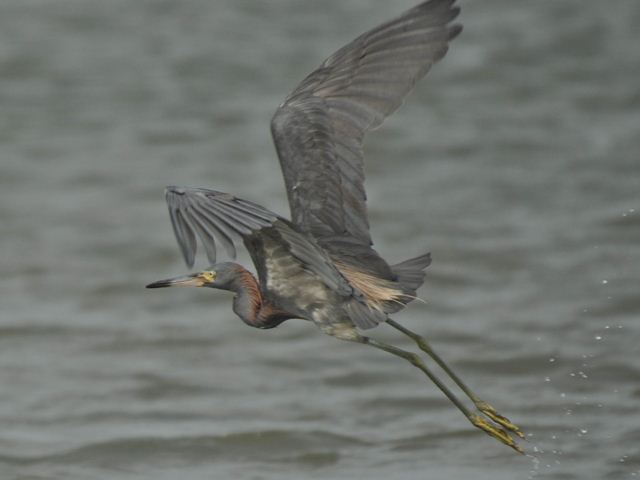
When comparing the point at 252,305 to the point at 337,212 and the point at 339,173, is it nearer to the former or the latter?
the point at 337,212

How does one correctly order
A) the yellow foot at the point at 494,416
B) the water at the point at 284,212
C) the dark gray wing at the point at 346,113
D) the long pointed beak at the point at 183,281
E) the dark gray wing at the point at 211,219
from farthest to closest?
the water at the point at 284,212
the yellow foot at the point at 494,416
the dark gray wing at the point at 346,113
the long pointed beak at the point at 183,281
the dark gray wing at the point at 211,219

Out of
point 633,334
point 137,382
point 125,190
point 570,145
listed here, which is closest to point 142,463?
point 137,382

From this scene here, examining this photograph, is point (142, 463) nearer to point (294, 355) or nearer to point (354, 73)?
point (294, 355)

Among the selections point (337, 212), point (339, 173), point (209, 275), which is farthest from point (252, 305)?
point (339, 173)

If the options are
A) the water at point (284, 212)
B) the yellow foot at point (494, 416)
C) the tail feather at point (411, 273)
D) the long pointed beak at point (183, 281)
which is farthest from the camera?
the water at point (284, 212)

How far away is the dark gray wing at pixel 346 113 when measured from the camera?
290 inches

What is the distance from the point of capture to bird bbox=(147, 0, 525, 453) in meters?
7.02

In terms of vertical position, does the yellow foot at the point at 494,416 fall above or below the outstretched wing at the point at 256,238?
below

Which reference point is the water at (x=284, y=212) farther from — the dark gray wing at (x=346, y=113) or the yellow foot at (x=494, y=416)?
the dark gray wing at (x=346, y=113)

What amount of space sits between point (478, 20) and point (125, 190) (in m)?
5.84

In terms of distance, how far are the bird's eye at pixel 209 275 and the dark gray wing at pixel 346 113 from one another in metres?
0.50

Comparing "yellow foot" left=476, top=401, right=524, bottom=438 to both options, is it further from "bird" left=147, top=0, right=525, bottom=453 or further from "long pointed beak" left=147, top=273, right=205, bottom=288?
"long pointed beak" left=147, top=273, right=205, bottom=288

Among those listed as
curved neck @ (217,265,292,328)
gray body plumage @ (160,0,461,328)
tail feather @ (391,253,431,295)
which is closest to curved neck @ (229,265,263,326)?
curved neck @ (217,265,292,328)

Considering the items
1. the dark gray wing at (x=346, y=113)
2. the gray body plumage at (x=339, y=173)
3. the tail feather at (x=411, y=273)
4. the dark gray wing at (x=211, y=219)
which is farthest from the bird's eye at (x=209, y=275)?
the dark gray wing at (x=211, y=219)
